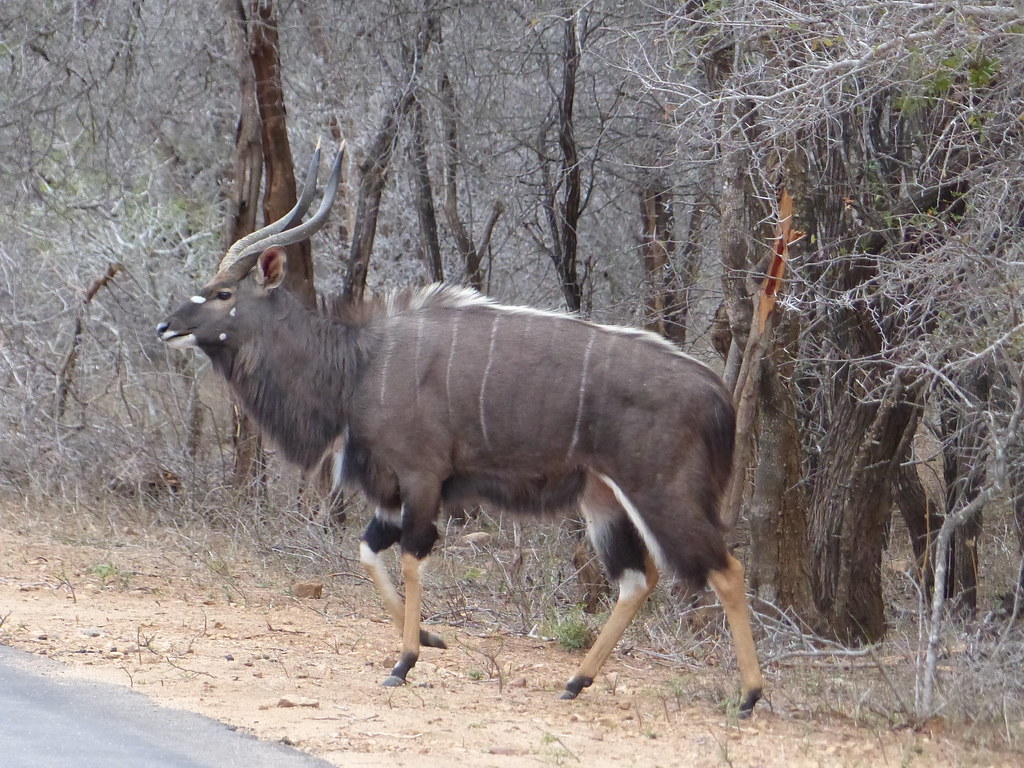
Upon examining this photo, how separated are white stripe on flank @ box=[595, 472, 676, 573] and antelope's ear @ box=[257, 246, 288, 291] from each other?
72.0 inches

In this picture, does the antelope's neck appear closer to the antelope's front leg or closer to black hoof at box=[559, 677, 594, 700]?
the antelope's front leg

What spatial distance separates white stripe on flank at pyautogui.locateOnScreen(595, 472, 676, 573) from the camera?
16.8ft

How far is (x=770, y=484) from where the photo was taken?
666 cm

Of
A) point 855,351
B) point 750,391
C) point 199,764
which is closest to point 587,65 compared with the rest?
point 855,351

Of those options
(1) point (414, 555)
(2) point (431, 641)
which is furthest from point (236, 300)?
(2) point (431, 641)

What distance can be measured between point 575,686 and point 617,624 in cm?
32

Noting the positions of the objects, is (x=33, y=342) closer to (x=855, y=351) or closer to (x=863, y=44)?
(x=855, y=351)

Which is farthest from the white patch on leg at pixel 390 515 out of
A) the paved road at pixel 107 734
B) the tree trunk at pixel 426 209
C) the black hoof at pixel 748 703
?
the tree trunk at pixel 426 209

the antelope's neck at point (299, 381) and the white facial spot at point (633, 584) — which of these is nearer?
the white facial spot at point (633, 584)

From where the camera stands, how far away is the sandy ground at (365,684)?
4.36 meters

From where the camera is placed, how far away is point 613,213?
10.3 m

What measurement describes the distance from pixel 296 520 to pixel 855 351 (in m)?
3.46

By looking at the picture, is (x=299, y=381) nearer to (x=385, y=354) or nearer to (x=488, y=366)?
(x=385, y=354)

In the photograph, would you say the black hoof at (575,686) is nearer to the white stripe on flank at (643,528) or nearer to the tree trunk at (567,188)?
the white stripe on flank at (643,528)
